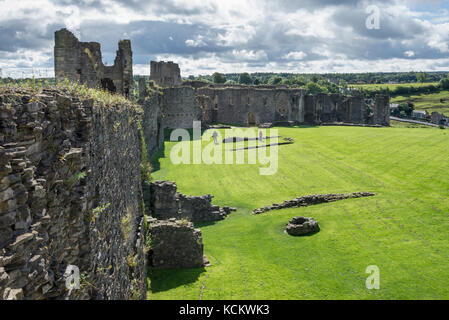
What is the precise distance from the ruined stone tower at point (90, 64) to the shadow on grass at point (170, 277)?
8.92 meters

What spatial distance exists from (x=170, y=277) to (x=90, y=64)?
13641 millimetres

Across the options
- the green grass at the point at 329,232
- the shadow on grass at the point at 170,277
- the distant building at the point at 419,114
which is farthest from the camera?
the distant building at the point at 419,114

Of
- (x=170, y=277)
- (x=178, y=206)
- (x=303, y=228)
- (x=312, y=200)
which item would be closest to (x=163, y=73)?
(x=312, y=200)

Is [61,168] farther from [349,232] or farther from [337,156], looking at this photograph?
[337,156]

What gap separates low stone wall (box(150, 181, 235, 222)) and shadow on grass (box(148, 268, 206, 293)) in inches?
108

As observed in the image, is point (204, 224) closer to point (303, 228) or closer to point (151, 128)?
point (303, 228)

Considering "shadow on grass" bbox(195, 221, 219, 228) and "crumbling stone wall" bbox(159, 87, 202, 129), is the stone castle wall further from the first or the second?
"shadow on grass" bbox(195, 221, 219, 228)

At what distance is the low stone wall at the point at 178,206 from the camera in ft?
63.3

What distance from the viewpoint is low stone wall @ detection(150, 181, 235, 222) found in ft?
63.3

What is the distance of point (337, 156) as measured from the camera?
33875mm

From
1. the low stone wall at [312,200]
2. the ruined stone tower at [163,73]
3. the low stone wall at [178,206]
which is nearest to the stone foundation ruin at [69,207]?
the low stone wall at [178,206]

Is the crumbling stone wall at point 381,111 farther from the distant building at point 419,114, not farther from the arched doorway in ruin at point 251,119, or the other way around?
the distant building at point 419,114

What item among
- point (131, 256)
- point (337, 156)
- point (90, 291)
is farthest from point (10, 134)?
point (337, 156)
